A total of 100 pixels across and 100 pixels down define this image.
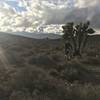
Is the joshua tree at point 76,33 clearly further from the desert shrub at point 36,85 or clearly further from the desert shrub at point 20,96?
the desert shrub at point 20,96

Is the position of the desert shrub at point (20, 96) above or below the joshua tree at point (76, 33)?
below

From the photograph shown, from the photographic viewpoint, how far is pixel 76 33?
122 feet

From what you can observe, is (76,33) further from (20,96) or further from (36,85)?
(20,96)

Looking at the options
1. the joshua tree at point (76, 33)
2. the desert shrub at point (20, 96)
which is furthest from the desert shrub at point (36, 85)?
the joshua tree at point (76, 33)

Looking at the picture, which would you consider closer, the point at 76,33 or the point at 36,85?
the point at 36,85

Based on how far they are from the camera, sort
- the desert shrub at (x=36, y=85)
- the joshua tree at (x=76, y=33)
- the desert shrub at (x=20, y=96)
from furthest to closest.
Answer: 1. the joshua tree at (x=76, y=33)
2. the desert shrub at (x=36, y=85)
3. the desert shrub at (x=20, y=96)

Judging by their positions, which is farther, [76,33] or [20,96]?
[76,33]

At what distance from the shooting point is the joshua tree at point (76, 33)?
1388 inches

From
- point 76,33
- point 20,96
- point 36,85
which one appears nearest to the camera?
point 20,96

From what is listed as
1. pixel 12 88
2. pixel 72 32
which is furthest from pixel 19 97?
pixel 72 32

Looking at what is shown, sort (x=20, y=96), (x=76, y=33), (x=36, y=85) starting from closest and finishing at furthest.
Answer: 1. (x=20, y=96)
2. (x=36, y=85)
3. (x=76, y=33)

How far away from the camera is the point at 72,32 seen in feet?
119

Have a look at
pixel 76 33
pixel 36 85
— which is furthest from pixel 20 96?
pixel 76 33

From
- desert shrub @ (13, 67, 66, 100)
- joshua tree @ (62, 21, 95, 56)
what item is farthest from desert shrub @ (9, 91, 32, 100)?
joshua tree @ (62, 21, 95, 56)
